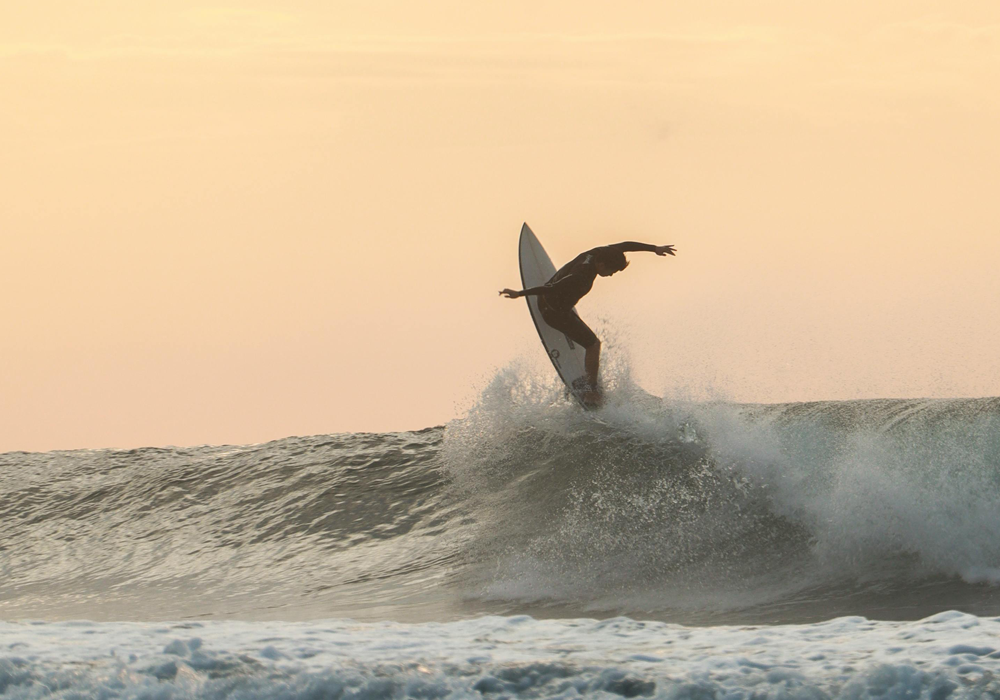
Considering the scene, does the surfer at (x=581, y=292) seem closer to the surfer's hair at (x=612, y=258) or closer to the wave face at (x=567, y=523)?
the surfer's hair at (x=612, y=258)

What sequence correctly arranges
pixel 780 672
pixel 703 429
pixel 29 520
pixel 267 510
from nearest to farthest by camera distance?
pixel 780 672 → pixel 703 429 → pixel 267 510 → pixel 29 520

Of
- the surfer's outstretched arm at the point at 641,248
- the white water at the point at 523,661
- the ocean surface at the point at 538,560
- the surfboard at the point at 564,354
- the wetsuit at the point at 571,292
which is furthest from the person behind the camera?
the surfboard at the point at 564,354

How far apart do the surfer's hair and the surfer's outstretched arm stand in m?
0.04

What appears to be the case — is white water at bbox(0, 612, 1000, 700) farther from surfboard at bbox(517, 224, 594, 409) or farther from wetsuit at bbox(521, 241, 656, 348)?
surfboard at bbox(517, 224, 594, 409)

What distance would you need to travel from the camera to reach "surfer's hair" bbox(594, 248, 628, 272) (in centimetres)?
788

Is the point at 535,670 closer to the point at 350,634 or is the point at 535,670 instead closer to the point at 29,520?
the point at 350,634

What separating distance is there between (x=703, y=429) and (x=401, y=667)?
461cm

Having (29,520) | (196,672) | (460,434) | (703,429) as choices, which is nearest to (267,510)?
(460,434)

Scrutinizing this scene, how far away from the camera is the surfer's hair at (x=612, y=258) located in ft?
25.9

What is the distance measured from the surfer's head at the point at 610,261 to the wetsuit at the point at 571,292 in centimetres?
2

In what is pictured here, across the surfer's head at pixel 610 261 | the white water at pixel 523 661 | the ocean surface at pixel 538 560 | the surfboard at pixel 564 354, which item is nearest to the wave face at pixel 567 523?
the ocean surface at pixel 538 560

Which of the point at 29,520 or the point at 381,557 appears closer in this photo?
the point at 381,557

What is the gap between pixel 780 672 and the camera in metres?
3.46

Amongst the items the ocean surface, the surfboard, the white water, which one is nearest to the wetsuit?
the surfboard
